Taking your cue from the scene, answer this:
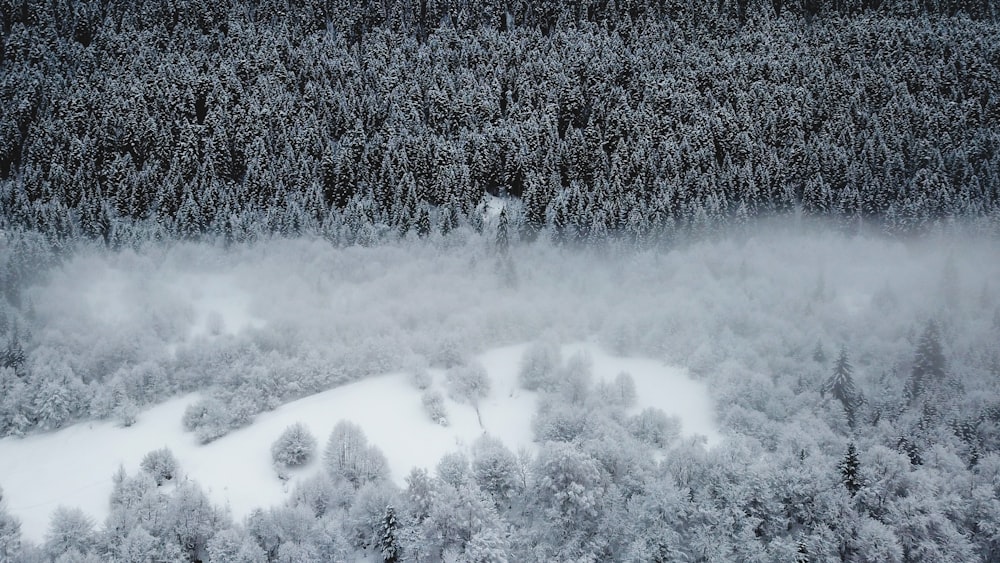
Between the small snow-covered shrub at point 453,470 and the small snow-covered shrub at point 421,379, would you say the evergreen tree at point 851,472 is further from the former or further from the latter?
the small snow-covered shrub at point 421,379

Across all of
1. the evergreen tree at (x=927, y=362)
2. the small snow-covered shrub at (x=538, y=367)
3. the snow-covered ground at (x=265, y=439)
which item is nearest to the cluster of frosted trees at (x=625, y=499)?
the snow-covered ground at (x=265, y=439)

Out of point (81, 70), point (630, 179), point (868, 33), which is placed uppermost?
point (868, 33)

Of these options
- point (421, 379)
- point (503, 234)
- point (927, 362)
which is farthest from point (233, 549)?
point (927, 362)

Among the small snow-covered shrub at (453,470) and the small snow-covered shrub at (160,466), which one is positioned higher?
the small snow-covered shrub at (453,470)

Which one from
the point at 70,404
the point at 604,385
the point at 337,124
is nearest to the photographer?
the point at 70,404

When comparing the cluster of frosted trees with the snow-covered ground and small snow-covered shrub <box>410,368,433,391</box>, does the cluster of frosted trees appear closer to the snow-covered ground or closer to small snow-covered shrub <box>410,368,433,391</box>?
the snow-covered ground

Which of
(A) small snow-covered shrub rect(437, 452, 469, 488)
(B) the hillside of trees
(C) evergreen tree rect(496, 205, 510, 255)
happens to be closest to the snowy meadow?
(A) small snow-covered shrub rect(437, 452, 469, 488)

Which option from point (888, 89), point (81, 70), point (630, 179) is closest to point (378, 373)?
point (630, 179)

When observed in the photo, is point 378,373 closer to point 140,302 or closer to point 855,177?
point 140,302
